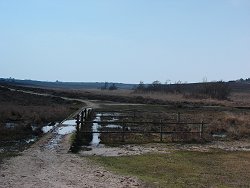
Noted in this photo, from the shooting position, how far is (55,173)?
14.7m

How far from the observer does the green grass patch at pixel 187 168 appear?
13961mm

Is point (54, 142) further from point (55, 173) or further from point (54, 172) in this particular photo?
point (55, 173)

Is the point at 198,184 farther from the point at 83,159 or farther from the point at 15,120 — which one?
the point at 15,120

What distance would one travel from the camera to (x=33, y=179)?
13.6 meters

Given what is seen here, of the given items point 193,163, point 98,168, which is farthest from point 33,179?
point 193,163

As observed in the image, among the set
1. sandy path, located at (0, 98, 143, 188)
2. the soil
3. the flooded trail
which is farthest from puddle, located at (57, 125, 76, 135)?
sandy path, located at (0, 98, 143, 188)

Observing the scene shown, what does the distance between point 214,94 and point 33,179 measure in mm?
86306

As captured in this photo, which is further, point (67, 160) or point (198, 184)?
point (67, 160)

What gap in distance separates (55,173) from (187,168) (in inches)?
187

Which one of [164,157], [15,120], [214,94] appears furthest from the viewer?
[214,94]

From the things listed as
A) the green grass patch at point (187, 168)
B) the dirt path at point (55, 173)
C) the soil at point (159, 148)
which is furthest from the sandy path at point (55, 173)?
the soil at point (159, 148)

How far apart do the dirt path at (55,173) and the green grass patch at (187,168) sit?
76cm

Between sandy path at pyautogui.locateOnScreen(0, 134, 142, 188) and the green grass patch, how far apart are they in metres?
0.77

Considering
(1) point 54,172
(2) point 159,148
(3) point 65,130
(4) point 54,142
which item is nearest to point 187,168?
(1) point 54,172
